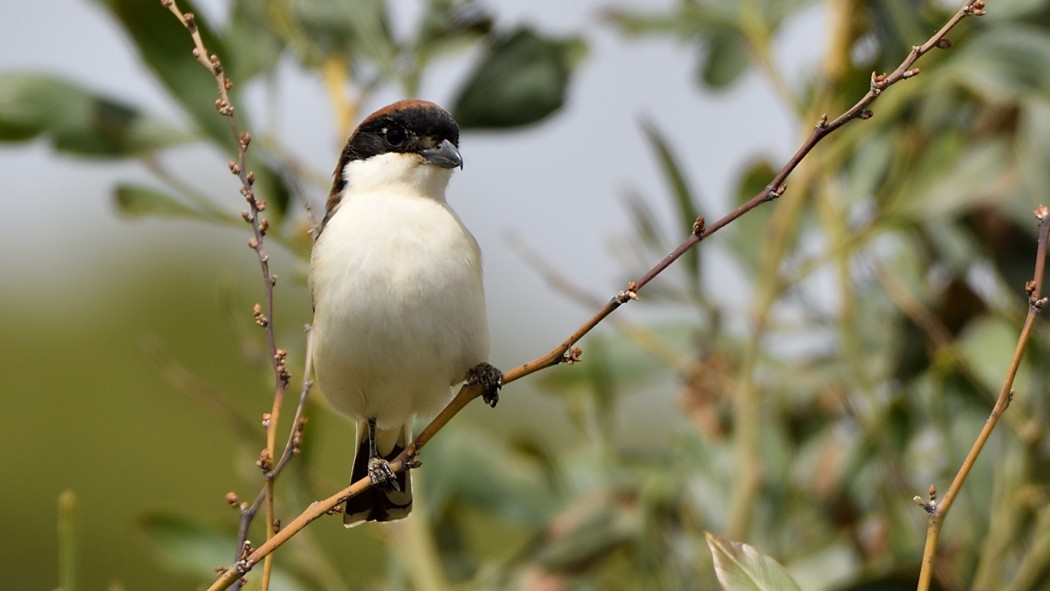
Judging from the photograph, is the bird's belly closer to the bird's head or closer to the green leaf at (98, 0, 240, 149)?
the bird's head

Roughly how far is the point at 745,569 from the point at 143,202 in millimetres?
1891

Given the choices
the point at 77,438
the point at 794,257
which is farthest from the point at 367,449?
the point at 77,438

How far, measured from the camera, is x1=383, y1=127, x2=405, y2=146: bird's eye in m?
3.32

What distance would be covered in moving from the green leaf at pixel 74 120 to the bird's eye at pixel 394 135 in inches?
17.7

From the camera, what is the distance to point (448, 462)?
3.36 m

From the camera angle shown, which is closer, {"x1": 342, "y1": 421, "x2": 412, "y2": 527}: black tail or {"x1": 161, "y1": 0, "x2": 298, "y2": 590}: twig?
{"x1": 161, "y1": 0, "x2": 298, "y2": 590}: twig

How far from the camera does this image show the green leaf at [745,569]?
1.73 metres

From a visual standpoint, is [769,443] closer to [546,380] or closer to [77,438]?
[546,380]

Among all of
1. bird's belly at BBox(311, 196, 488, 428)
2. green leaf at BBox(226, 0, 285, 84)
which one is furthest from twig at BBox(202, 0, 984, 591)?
green leaf at BBox(226, 0, 285, 84)

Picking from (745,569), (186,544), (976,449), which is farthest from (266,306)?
(186,544)

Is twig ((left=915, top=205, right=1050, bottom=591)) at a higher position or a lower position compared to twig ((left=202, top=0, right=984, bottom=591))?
lower

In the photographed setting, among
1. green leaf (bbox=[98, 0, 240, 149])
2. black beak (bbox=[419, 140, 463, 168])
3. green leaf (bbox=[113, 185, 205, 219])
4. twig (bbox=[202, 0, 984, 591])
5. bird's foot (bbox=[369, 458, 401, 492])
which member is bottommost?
twig (bbox=[202, 0, 984, 591])

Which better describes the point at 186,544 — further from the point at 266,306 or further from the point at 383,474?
the point at 266,306

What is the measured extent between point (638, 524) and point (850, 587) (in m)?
0.62
